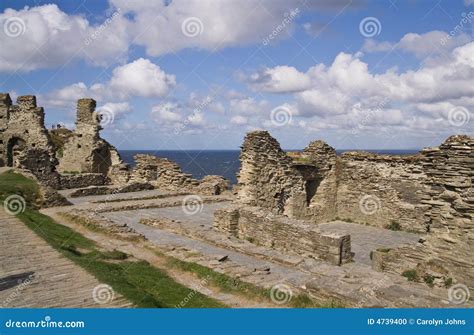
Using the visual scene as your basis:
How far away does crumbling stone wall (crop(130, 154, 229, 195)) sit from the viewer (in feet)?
97.9

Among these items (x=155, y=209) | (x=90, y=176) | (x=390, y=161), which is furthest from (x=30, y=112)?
(x=390, y=161)

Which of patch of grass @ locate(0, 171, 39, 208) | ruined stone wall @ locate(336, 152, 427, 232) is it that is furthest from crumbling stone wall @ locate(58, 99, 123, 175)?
ruined stone wall @ locate(336, 152, 427, 232)

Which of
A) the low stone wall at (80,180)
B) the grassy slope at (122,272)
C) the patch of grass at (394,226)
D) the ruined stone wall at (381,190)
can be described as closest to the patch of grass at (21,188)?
the grassy slope at (122,272)

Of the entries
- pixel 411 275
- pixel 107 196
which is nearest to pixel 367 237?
pixel 411 275

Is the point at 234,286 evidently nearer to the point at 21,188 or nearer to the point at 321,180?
the point at 321,180

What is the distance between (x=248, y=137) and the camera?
758 inches

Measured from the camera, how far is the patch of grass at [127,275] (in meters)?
9.35

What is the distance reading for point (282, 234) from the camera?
48.3 ft

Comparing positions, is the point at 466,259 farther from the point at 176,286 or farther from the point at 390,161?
the point at 390,161

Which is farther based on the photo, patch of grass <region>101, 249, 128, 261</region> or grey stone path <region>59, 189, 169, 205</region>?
grey stone path <region>59, 189, 169, 205</region>

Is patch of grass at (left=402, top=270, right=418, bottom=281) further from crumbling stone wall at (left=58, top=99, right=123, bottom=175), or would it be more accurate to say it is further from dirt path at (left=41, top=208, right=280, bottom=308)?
crumbling stone wall at (left=58, top=99, right=123, bottom=175)

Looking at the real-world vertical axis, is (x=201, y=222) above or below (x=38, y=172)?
below

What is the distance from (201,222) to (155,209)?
15.3 ft

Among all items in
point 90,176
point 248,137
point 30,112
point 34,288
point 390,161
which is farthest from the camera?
point 30,112
